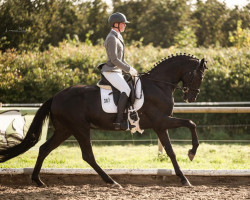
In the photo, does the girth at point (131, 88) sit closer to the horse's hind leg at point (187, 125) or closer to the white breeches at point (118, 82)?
the white breeches at point (118, 82)


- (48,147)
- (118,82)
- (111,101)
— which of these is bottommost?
(48,147)

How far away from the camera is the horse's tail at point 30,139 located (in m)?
6.96

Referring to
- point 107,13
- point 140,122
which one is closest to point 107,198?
point 140,122

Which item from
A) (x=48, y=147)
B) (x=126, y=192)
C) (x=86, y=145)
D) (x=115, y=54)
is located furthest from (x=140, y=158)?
(x=126, y=192)

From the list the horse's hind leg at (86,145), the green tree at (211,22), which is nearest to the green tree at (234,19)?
the green tree at (211,22)

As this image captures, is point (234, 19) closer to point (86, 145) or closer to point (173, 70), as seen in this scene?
point (173, 70)

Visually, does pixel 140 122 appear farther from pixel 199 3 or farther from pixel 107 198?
pixel 199 3

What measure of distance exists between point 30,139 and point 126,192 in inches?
78.6

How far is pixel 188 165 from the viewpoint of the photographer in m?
8.38

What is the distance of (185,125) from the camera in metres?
6.51

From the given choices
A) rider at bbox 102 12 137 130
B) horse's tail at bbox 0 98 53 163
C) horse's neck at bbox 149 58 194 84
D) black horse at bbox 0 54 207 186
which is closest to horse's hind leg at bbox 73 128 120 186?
black horse at bbox 0 54 207 186

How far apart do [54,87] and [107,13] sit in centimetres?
2779

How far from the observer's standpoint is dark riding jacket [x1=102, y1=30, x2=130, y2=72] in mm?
6617

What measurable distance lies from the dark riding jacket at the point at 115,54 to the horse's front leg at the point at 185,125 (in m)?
0.97
